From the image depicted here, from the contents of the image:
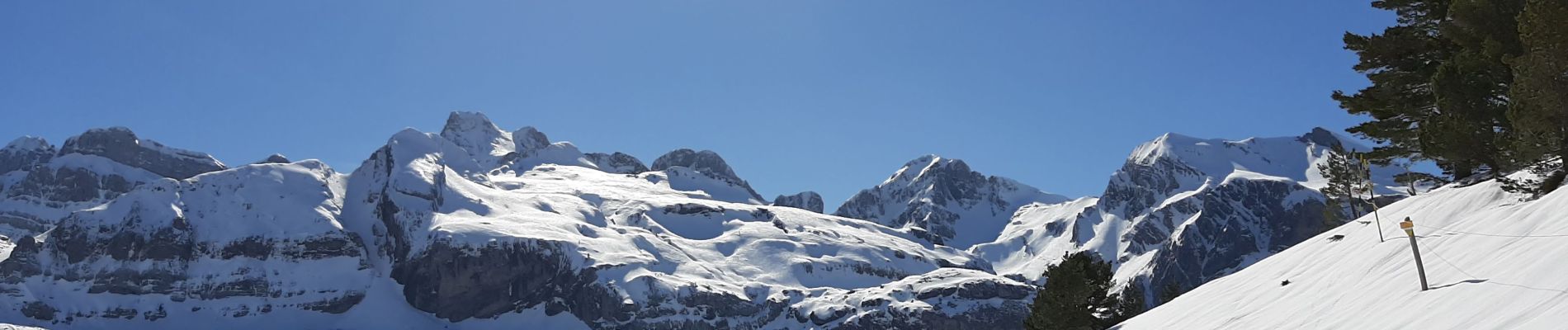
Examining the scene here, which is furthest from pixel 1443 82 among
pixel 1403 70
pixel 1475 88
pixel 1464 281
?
pixel 1464 281

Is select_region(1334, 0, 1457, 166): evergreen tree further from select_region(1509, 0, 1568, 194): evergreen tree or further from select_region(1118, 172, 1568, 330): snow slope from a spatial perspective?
select_region(1509, 0, 1568, 194): evergreen tree

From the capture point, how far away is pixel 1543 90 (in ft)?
79.7

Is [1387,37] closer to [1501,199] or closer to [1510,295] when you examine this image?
[1501,199]

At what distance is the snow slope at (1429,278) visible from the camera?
1481cm

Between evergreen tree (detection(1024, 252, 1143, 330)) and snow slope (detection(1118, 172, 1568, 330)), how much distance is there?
17.2 meters

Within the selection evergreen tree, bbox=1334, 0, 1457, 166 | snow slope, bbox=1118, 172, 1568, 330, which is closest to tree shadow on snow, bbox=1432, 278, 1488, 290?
snow slope, bbox=1118, 172, 1568, 330

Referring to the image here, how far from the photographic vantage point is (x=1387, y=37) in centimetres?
3550

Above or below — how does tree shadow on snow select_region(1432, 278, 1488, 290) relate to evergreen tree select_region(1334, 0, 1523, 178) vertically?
below

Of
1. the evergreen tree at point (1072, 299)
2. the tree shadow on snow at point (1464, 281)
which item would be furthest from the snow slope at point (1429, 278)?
the evergreen tree at point (1072, 299)

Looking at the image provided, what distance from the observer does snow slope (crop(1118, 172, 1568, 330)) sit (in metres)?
14.8

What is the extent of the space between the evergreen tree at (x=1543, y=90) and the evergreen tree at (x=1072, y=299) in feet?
81.2

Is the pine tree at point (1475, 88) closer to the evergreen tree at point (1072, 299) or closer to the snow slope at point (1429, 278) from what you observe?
the snow slope at point (1429, 278)

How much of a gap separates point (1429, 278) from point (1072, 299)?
1215 inches

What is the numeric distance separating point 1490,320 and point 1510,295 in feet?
4.01
